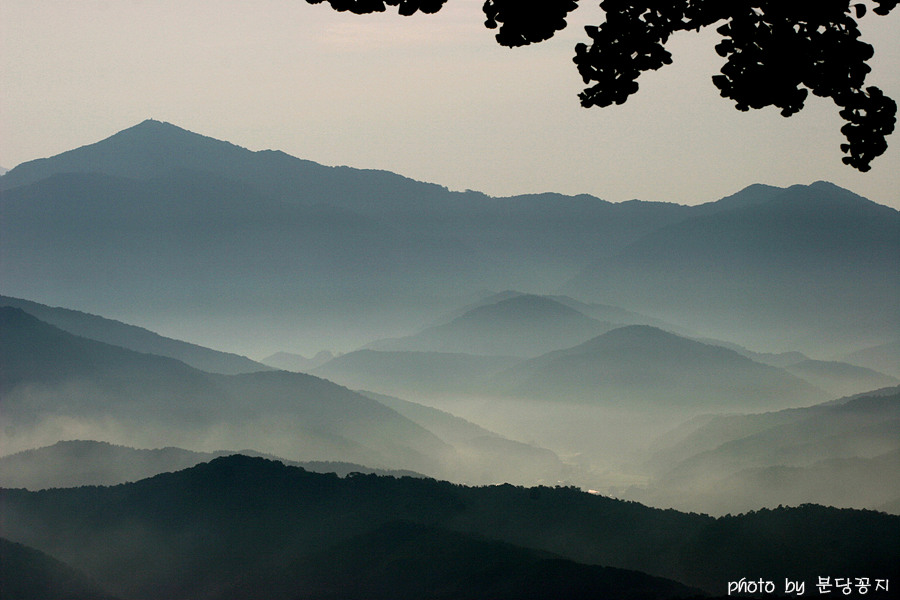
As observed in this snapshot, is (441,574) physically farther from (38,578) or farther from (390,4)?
(390,4)

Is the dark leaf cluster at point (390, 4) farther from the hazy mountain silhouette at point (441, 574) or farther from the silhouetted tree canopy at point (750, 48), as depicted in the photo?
the hazy mountain silhouette at point (441, 574)

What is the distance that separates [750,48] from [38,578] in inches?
7274

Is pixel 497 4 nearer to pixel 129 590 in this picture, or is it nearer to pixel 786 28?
pixel 786 28

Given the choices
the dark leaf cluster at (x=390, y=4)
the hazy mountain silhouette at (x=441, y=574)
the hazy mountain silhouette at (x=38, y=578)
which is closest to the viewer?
the dark leaf cluster at (x=390, y=4)

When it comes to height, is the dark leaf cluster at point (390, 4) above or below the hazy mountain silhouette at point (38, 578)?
above

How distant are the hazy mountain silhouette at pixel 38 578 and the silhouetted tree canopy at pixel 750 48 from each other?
177 meters

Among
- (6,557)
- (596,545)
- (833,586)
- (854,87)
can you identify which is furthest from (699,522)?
(854,87)

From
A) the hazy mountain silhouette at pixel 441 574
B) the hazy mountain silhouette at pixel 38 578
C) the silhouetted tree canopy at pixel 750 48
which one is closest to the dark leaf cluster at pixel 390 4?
the silhouetted tree canopy at pixel 750 48

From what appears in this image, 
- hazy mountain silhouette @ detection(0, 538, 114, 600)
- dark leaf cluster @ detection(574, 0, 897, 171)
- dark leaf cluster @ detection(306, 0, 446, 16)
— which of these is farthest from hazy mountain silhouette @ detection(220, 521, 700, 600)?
dark leaf cluster @ detection(306, 0, 446, 16)

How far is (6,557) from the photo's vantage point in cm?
17700

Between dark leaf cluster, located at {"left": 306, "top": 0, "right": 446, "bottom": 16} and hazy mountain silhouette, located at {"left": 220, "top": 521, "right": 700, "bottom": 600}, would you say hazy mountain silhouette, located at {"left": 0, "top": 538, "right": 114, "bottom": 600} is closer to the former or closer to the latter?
hazy mountain silhouette, located at {"left": 220, "top": 521, "right": 700, "bottom": 600}

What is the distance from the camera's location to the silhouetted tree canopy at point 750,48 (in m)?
12.2

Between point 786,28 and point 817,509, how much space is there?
192 m

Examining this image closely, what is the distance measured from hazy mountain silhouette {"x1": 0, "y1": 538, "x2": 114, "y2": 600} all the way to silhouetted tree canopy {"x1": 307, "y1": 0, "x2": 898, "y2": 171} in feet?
582
